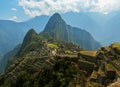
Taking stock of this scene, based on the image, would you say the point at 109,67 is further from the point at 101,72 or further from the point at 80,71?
the point at 80,71

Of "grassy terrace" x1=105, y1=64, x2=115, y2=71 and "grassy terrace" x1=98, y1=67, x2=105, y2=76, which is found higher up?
"grassy terrace" x1=105, y1=64, x2=115, y2=71

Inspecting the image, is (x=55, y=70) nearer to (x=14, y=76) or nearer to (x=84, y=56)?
(x=84, y=56)

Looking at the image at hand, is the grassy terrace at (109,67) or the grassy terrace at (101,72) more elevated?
the grassy terrace at (109,67)

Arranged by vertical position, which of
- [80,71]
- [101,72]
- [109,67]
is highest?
[109,67]

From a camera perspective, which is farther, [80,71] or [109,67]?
[80,71]

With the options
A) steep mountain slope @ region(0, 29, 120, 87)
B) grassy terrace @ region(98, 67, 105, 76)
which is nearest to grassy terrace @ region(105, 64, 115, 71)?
steep mountain slope @ region(0, 29, 120, 87)

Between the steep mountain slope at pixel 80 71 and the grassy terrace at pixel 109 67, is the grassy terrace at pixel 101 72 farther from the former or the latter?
the grassy terrace at pixel 109 67

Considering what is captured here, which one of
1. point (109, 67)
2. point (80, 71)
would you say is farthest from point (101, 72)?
point (80, 71)

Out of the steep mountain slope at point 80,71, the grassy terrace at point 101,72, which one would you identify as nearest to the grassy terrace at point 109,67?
the steep mountain slope at point 80,71

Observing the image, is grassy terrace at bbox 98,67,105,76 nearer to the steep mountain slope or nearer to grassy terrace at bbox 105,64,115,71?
the steep mountain slope

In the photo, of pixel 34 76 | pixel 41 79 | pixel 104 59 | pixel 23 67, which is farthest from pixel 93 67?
pixel 23 67

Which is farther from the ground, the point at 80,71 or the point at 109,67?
the point at 109,67
